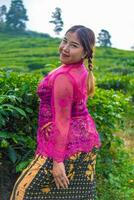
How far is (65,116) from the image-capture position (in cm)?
306

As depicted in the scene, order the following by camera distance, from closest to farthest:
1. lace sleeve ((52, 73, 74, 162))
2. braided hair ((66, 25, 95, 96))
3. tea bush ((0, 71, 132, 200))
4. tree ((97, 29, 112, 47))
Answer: lace sleeve ((52, 73, 74, 162)) < braided hair ((66, 25, 95, 96)) < tea bush ((0, 71, 132, 200)) < tree ((97, 29, 112, 47))

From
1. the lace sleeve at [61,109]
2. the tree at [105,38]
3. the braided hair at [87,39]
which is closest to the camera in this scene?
the lace sleeve at [61,109]

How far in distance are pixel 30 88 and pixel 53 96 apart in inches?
57.6

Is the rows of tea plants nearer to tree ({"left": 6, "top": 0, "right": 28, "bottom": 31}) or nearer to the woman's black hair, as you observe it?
the woman's black hair

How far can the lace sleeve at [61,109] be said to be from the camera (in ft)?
9.95

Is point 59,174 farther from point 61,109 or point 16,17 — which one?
point 16,17

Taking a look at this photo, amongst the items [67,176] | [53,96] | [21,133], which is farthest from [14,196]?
[21,133]

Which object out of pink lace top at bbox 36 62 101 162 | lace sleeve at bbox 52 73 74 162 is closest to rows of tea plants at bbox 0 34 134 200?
pink lace top at bbox 36 62 101 162

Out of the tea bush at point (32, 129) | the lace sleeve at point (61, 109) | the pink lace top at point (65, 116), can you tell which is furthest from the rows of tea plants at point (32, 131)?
the lace sleeve at point (61, 109)

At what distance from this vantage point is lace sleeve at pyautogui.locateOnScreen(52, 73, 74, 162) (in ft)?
9.95

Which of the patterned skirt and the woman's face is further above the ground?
the woman's face

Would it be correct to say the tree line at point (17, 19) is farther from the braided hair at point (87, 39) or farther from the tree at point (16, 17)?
the braided hair at point (87, 39)

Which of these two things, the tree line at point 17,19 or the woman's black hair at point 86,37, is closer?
the woman's black hair at point 86,37

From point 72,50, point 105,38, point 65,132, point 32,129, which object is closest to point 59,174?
point 65,132
